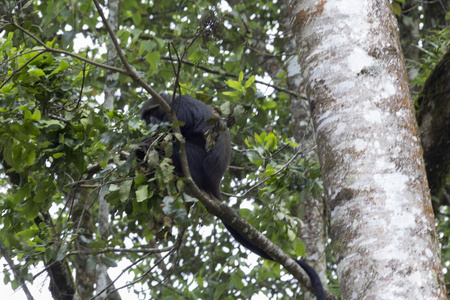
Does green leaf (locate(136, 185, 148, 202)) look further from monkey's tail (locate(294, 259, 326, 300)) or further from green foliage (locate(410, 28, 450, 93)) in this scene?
green foliage (locate(410, 28, 450, 93))

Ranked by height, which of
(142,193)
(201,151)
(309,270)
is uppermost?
(201,151)

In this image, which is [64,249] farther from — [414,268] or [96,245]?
[414,268]

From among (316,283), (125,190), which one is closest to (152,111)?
(125,190)

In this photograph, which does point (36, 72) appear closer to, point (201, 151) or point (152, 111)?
point (201, 151)

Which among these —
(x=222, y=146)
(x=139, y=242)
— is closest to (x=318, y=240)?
(x=222, y=146)

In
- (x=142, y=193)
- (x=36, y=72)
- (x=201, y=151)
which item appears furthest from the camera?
(x=201, y=151)

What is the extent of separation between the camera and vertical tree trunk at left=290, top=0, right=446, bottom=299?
158 centimetres

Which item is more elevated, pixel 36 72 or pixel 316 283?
pixel 36 72

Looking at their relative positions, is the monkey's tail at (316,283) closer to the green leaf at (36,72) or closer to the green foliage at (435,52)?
the green leaf at (36,72)

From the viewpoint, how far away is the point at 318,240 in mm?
4641

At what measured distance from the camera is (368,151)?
177 centimetres

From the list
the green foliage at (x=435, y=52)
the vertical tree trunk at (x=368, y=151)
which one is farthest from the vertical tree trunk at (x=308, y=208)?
the vertical tree trunk at (x=368, y=151)

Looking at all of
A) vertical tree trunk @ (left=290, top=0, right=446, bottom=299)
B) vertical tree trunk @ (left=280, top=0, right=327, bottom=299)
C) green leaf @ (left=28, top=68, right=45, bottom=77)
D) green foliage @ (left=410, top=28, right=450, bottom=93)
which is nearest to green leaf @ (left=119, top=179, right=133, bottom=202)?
green leaf @ (left=28, top=68, right=45, bottom=77)

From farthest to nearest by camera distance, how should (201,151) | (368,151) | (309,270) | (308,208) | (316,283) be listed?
1. (308,208)
2. (201,151)
3. (309,270)
4. (316,283)
5. (368,151)
